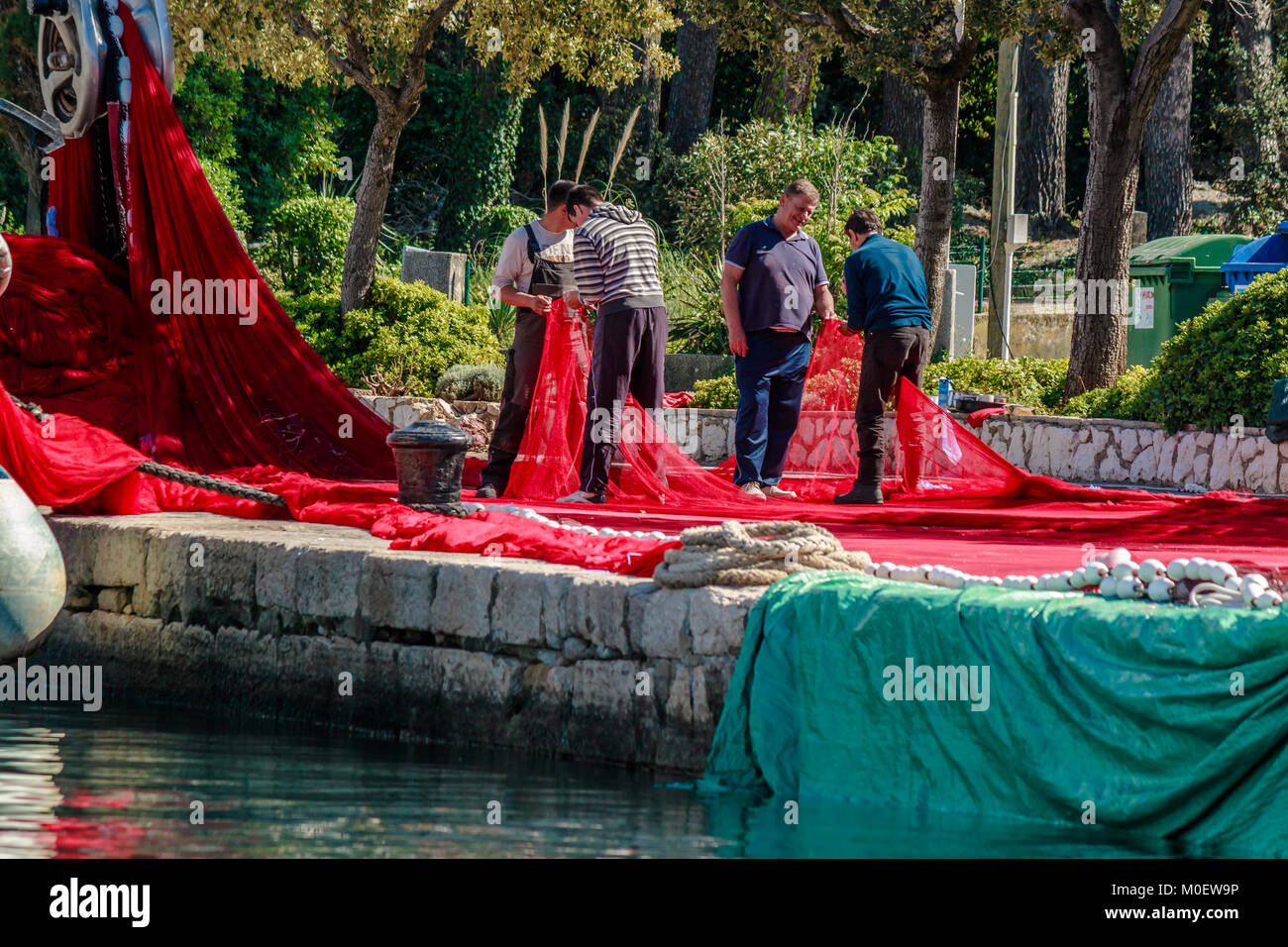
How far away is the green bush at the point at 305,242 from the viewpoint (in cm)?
2052

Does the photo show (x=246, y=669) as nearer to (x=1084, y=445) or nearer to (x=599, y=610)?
(x=599, y=610)

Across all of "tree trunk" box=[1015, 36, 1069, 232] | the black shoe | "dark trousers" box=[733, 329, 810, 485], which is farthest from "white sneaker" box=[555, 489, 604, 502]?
"tree trunk" box=[1015, 36, 1069, 232]

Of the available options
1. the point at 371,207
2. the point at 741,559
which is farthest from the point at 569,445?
the point at 371,207

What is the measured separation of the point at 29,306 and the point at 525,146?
20.1 metres

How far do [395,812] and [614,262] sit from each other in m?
4.38

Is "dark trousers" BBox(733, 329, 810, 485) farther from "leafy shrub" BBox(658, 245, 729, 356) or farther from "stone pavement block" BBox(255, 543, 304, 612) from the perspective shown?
"leafy shrub" BBox(658, 245, 729, 356)

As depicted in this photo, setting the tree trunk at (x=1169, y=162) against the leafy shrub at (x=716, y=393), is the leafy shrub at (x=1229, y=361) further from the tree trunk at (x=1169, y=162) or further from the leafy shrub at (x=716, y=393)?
the tree trunk at (x=1169, y=162)

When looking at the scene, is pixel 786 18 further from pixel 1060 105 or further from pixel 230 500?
pixel 1060 105

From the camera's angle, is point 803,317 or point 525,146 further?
point 525,146

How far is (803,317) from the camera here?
10508mm

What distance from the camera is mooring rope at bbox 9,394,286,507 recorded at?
28.6ft

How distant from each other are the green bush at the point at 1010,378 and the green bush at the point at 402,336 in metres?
4.63

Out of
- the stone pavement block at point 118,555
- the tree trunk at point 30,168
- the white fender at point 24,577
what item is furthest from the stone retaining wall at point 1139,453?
the white fender at point 24,577
